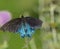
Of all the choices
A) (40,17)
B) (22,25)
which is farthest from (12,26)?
(40,17)

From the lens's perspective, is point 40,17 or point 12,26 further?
point 40,17

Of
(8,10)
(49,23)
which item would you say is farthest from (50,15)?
(8,10)

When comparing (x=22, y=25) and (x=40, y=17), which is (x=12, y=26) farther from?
(x=40, y=17)

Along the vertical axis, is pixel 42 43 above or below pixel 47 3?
below

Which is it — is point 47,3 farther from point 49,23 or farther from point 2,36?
point 2,36

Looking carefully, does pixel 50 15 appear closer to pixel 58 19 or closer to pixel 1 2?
pixel 58 19

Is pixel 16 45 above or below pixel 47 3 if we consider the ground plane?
below

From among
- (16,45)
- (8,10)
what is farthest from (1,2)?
(16,45)
